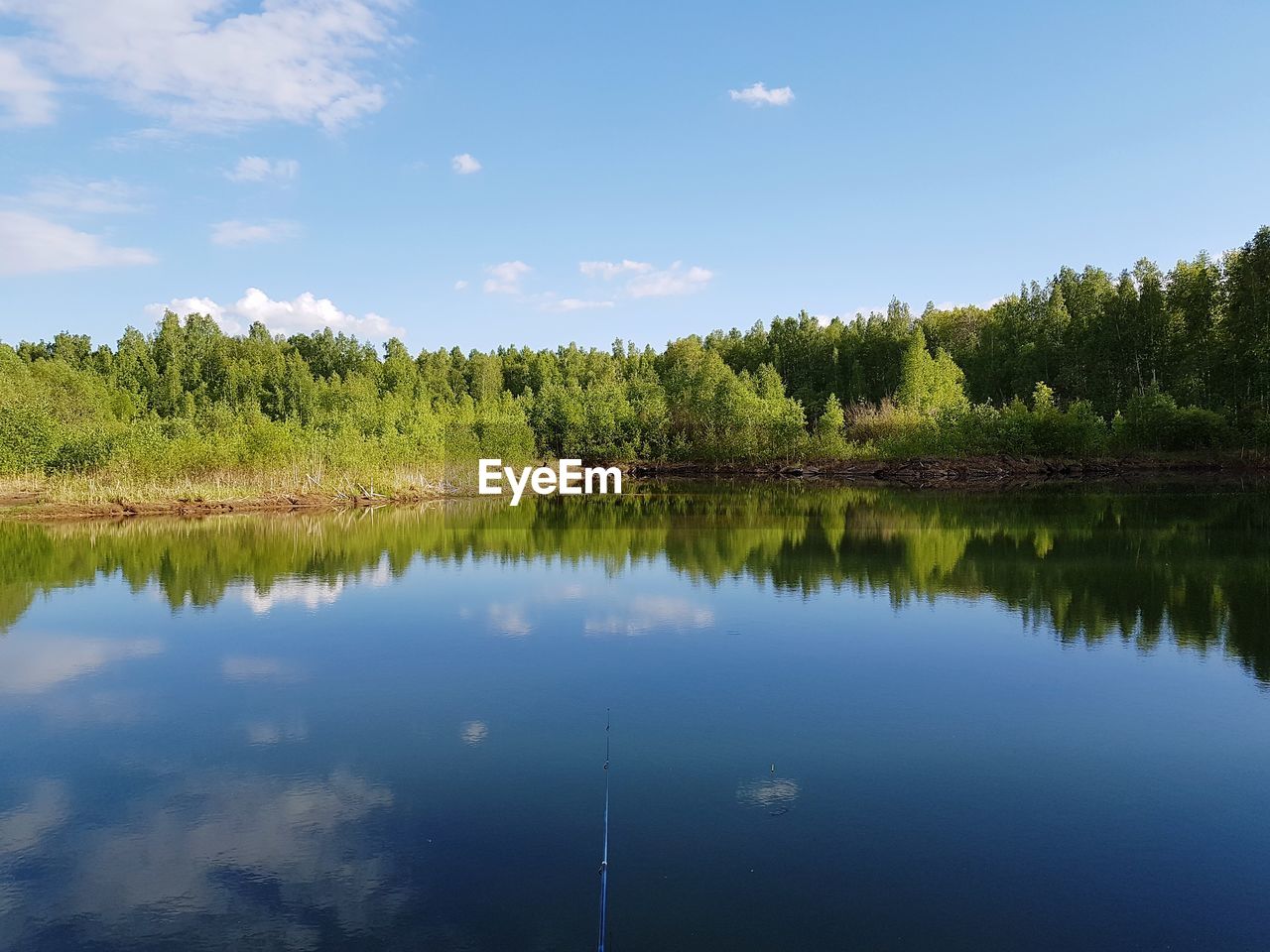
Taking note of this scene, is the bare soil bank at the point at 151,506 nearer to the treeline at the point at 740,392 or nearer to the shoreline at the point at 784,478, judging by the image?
the shoreline at the point at 784,478

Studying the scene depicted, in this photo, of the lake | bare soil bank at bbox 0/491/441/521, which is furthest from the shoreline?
the lake

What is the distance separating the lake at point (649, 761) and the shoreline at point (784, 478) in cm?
1351

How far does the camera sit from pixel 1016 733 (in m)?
7.58

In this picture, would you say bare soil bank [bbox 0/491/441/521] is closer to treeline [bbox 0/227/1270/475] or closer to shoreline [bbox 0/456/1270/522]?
shoreline [bbox 0/456/1270/522]

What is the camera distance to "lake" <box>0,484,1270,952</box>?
4840 mm

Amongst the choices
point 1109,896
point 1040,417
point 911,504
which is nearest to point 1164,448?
point 1040,417

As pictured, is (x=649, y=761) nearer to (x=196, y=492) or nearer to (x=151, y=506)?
(x=151, y=506)

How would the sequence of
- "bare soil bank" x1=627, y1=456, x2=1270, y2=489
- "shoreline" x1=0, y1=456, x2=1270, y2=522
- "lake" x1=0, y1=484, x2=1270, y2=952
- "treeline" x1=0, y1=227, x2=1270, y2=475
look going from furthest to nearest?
"bare soil bank" x1=627, y1=456, x2=1270, y2=489 < "treeline" x1=0, y1=227, x2=1270, y2=475 < "shoreline" x1=0, y1=456, x2=1270, y2=522 < "lake" x1=0, y1=484, x2=1270, y2=952

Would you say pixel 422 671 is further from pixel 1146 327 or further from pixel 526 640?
pixel 1146 327

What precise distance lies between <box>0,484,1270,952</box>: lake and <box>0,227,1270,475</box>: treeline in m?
22.2

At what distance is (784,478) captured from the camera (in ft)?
175

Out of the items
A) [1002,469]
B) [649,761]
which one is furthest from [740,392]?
[649,761]

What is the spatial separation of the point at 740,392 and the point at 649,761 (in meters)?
54.9

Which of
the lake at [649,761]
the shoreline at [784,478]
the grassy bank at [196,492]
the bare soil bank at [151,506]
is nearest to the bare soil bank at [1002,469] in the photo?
the shoreline at [784,478]
